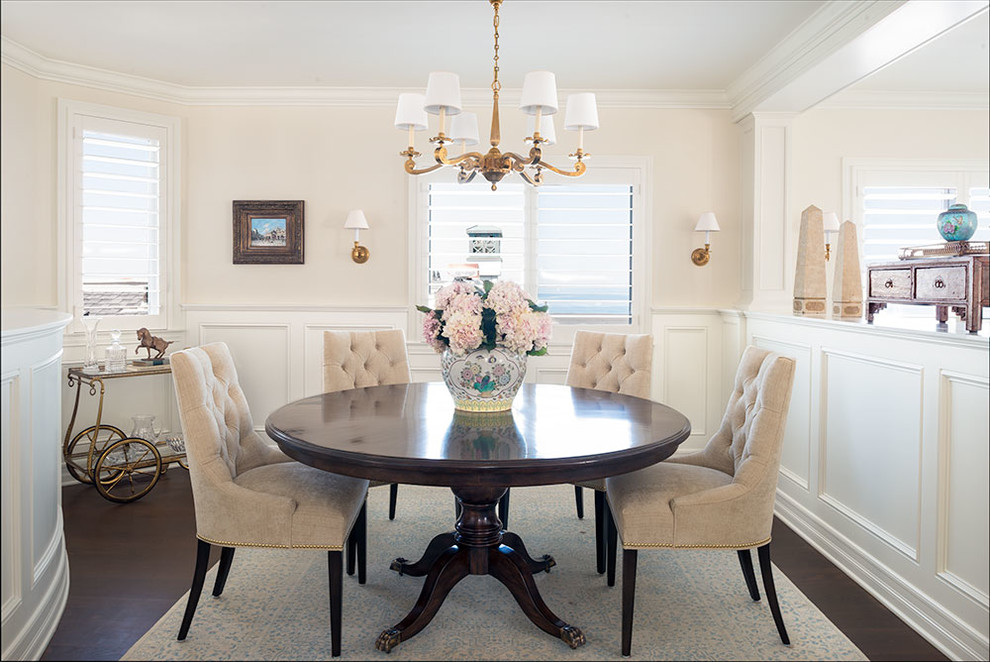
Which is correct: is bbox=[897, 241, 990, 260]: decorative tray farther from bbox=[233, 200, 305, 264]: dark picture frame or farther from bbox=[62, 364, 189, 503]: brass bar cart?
bbox=[62, 364, 189, 503]: brass bar cart

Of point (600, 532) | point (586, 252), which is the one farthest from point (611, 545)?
point (586, 252)

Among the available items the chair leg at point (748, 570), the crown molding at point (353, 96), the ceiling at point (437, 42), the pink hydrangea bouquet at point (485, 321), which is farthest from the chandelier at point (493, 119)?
the crown molding at point (353, 96)

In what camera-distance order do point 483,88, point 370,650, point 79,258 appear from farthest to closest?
point 483,88 < point 79,258 < point 370,650

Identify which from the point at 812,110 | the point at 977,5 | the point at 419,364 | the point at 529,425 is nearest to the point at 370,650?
the point at 529,425

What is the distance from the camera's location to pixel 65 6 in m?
3.26

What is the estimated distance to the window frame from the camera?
4.57 m

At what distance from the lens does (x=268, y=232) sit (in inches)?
181

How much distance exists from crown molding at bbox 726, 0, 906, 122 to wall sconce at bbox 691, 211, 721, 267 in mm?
705

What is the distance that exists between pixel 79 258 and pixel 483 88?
279 cm

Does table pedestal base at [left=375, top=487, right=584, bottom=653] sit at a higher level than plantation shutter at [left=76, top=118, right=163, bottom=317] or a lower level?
lower

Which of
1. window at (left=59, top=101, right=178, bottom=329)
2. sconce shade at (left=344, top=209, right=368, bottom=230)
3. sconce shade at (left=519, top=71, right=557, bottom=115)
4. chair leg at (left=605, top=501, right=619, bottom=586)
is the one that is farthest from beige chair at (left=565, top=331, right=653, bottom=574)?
window at (left=59, top=101, right=178, bottom=329)

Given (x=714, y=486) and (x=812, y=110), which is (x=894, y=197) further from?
(x=714, y=486)

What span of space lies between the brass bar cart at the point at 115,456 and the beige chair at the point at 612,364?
2.21 meters

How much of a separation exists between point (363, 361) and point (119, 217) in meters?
2.17
